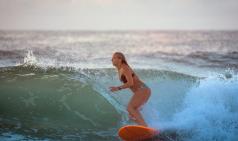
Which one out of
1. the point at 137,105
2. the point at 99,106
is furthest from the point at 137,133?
the point at 99,106

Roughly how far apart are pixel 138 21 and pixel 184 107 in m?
7.55

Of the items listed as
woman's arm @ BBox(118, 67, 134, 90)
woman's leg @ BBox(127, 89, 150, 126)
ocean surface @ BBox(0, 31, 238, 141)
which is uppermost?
woman's arm @ BBox(118, 67, 134, 90)

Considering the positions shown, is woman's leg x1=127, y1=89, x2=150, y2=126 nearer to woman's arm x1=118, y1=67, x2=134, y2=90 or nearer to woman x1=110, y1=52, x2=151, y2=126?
woman x1=110, y1=52, x2=151, y2=126

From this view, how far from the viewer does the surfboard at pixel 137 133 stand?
429 cm

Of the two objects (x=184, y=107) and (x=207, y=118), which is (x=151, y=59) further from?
(x=207, y=118)

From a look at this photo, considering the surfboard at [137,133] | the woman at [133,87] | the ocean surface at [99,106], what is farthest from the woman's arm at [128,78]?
the ocean surface at [99,106]

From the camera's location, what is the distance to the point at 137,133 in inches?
170

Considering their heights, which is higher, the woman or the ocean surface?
the woman

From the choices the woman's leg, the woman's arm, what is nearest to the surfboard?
the woman's leg

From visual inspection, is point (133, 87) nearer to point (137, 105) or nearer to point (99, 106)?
point (137, 105)

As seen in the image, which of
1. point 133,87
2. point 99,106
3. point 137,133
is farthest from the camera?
point 99,106

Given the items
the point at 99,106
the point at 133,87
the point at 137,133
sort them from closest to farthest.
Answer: the point at 137,133
the point at 133,87
the point at 99,106

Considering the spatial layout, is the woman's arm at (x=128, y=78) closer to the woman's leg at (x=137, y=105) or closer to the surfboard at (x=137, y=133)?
the woman's leg at (x=137, y=105)

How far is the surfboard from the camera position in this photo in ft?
14.1
